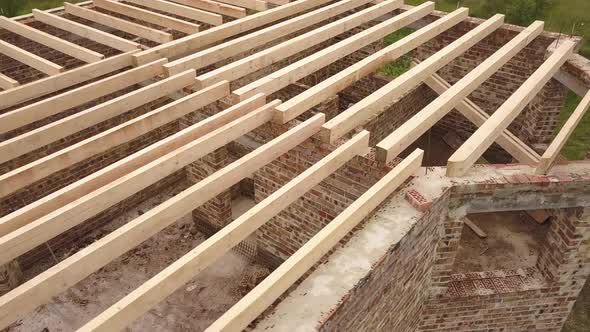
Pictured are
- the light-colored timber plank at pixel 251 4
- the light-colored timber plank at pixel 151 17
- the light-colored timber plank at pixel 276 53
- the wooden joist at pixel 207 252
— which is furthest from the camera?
the light-colored timber plank at pixel 251 4

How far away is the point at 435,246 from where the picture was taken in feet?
15.9

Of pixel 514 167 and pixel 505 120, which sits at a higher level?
pixel 505 120

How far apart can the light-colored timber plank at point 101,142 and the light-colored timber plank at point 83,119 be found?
208 millimetres

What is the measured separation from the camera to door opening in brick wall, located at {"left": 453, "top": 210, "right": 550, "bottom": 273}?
6.04 m

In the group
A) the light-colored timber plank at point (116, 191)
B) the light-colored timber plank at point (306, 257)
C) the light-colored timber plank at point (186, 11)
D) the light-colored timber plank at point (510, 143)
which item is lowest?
the light-colored timber plank at point (510, 143)

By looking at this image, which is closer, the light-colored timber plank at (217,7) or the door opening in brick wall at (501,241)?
the door opening in brick wall at (501,241)

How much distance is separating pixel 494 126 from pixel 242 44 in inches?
130

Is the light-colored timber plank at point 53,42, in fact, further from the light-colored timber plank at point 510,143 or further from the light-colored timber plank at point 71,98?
the light-colored timber plank at point 510,143

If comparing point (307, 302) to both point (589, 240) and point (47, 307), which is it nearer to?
point (589, 240)

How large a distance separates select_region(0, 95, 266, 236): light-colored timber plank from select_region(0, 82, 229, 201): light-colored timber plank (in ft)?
1.30

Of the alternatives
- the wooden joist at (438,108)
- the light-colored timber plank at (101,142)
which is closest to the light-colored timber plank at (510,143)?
the wooden joist at (438,108)

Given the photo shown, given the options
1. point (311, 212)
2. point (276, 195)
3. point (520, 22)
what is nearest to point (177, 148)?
point (276, 195)

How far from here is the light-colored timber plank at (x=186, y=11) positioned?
7.01m

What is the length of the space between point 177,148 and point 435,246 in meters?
2.74
